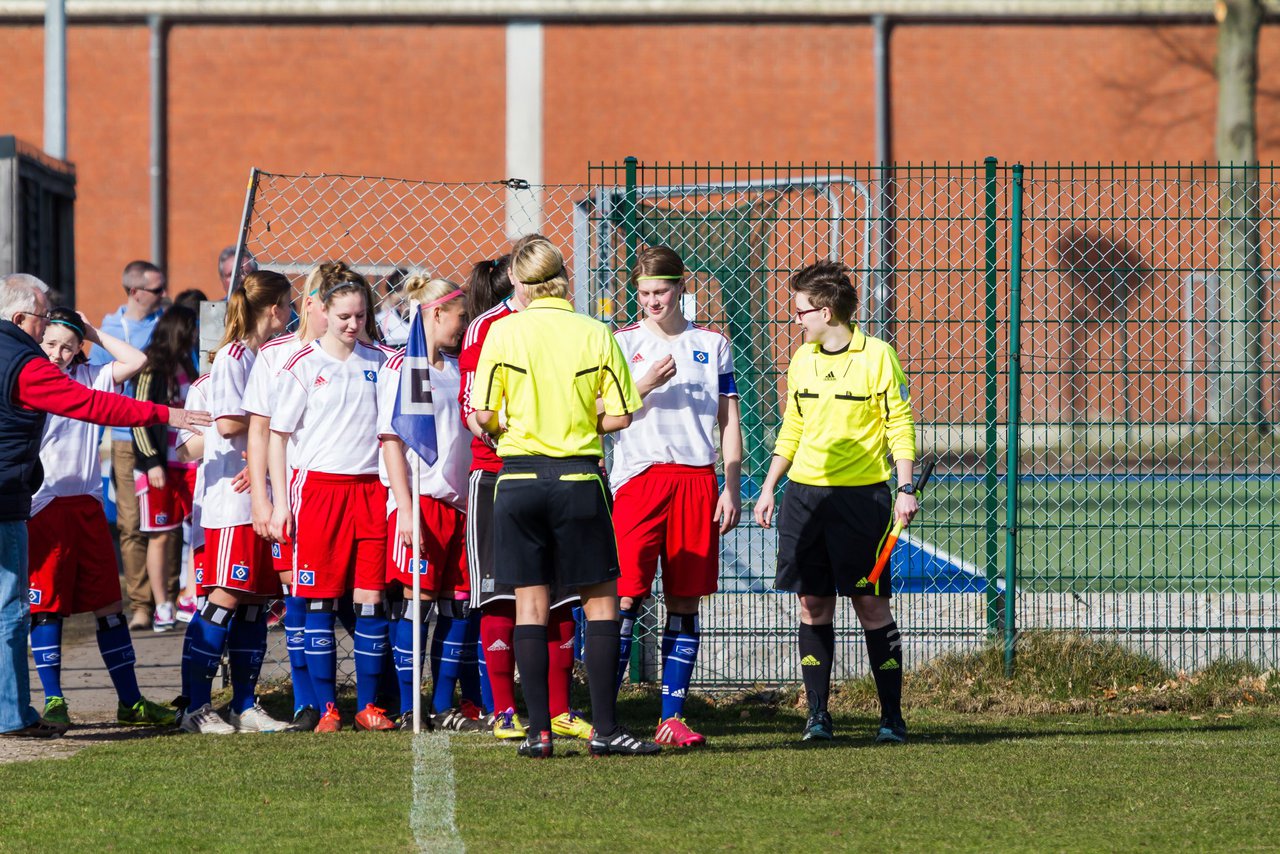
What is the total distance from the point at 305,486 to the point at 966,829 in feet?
11.0

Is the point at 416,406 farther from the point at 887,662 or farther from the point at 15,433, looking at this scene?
the point at 887,662

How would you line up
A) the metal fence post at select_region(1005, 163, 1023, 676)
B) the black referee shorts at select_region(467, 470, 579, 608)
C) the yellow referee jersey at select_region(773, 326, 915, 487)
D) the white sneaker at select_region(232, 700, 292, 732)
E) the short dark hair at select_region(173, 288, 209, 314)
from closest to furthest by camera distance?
the black referee shorts at select_region(467, 470, 579, 608), the yellow referee jersey at select_region(773, 326, 915, 487), the white sneaker at select_region(232, 700, 292, 732), the metal fence post at select_region(1005, 163, 1023, 676), the short dark hair at select_region(173, 288, 209, 314)

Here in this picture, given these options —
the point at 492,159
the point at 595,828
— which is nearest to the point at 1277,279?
the point at 595,828

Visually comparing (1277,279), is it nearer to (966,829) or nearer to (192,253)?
(966,829)

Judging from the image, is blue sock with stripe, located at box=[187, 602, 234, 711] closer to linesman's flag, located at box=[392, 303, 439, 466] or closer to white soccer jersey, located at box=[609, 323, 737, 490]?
linesman's flag, located at box=[392, 303, 439, 466]

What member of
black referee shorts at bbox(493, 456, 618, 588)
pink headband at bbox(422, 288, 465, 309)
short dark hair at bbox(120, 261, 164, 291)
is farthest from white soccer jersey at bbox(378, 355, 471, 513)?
short dark hair at bbox(120, 261, 164, 291)

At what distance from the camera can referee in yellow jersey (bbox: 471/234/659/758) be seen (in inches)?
249

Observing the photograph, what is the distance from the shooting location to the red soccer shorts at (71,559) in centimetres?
750

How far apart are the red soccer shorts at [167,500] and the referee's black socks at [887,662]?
16.4ft

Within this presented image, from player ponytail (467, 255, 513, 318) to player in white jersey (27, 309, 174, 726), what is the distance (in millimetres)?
1823

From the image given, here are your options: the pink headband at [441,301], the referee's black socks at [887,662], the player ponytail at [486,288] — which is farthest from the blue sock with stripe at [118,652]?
the referee's black socks at [887,662]

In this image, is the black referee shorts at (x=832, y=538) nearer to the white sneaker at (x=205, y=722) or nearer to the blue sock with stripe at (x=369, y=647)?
the blue sock with stripe at (x=369, y=647)

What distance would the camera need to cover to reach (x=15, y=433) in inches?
276

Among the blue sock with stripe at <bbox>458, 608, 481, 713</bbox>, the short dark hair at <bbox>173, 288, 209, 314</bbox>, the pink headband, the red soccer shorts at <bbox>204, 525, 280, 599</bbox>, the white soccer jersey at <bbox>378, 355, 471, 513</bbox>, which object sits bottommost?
the blue sock with stripe at <bbox>458, 608, 481, 713</bbox>
